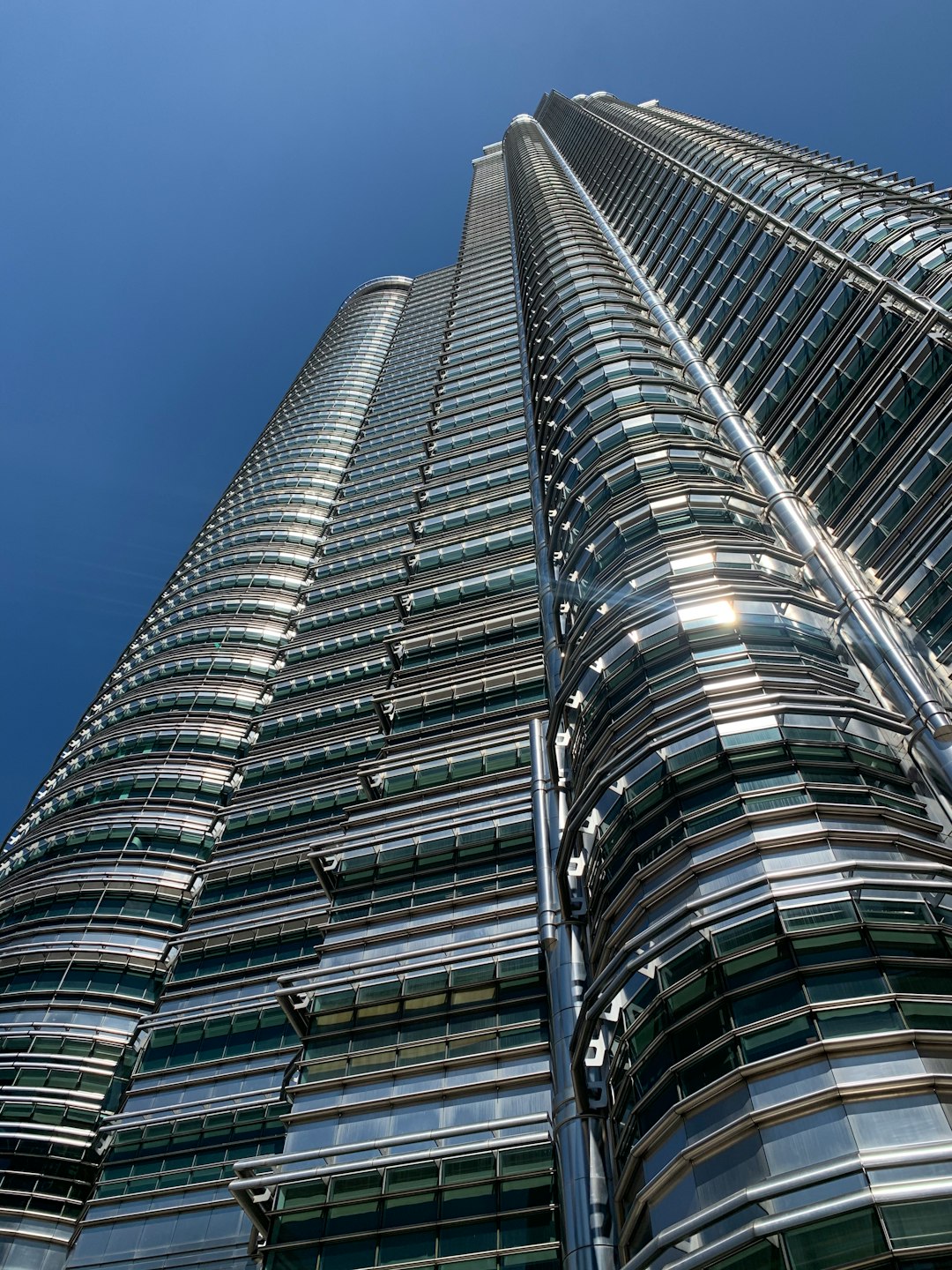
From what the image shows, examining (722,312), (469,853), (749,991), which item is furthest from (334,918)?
(722,312)

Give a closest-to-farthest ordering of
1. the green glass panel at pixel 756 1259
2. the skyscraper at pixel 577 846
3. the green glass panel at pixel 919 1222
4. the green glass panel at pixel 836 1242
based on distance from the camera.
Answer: the green glass panel at pixel 919 1222, the green glass panel at pixel 836 1242, the green glass panel at pixel 756 1259, the skyscraper at pixel 577 846

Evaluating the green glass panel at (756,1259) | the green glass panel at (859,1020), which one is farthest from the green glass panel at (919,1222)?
the green glass panel at (859,1020)

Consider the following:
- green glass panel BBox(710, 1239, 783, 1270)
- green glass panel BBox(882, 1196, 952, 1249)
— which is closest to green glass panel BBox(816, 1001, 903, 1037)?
green glass panel BBox(882, 1196, 952, 1249)

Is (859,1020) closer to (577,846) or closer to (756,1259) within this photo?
(756,1259)

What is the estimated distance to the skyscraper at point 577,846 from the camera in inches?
619

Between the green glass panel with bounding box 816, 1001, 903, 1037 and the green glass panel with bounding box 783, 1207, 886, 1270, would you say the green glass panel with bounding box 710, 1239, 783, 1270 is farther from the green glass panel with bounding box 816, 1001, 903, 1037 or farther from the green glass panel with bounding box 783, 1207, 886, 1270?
the green glass panel with bounding box 816, 1001, 903, 1037

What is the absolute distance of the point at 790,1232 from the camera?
12.8 metres

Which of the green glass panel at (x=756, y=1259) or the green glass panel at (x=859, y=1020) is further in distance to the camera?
the green glass panel at (x=859, y=1020)

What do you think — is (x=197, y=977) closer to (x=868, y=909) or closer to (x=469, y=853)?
(x=469, y=853)

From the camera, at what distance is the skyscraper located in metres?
15.7

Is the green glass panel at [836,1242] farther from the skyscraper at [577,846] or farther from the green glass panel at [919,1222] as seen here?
the green glass panel at [919,1222]

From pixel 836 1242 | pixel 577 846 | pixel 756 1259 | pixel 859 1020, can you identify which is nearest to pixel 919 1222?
pixel 836 1242

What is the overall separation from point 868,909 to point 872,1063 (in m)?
2.78

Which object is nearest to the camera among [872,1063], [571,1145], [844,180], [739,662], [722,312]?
[872,1063]
